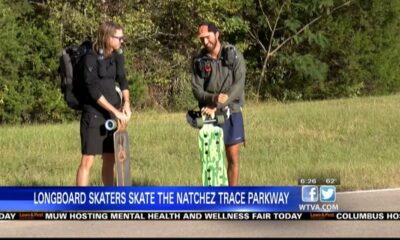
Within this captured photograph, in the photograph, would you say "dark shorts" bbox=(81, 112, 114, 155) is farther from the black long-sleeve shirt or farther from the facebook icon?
the facebook icon

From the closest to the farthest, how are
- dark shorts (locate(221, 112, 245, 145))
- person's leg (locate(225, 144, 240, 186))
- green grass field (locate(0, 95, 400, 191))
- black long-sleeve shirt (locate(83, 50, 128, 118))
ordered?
black long-sleeve shirt (locate(83, 50, 128, 118))
dark shorts (locate(221, 112, 245, 145))
person's leg (locate(225, 144, 240, 186))
green grass field (locate(0, 95, 400, 191))

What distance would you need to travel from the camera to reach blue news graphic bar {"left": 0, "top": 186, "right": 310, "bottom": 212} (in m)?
7.95

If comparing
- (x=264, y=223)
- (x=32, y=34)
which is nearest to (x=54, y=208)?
(x=264, y=223)

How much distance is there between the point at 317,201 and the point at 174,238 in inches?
62.2

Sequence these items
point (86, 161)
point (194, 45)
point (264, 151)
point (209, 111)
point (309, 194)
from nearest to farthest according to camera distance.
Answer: point (309, 194) < point (209, 111) < point (86, 161) < point (264, 151) < point (194, 45)

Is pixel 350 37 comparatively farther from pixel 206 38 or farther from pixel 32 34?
pixel 206 38

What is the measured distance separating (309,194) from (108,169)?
2.15 m

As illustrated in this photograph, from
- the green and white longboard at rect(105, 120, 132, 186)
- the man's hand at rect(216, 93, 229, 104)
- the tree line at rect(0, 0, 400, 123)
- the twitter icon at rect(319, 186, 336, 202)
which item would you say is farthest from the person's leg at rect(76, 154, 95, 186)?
the tree line at rect(0, 0, 400, 123)

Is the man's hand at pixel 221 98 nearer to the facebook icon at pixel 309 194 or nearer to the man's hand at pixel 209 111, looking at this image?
the man's hand at pixel 209 111

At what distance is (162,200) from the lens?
8.03 metres

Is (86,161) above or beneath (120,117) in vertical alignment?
beneath

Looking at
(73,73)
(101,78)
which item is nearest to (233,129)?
(101,78)

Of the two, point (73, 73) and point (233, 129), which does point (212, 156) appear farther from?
point (73, 73)

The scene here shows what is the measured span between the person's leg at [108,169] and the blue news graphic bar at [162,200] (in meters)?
0.67
